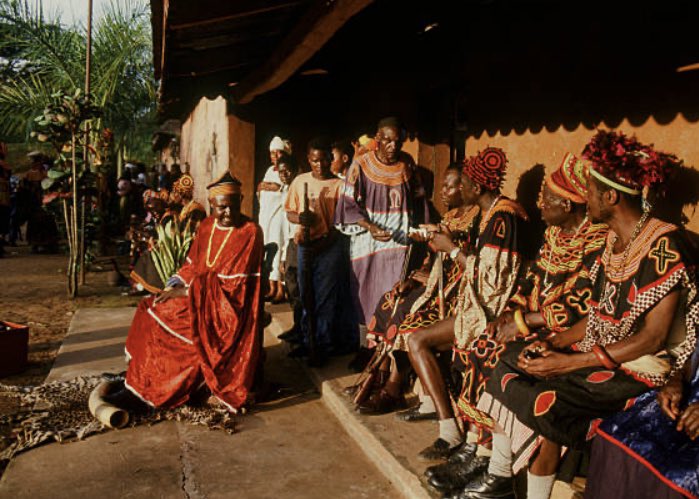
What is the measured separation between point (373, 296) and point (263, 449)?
1752 mm

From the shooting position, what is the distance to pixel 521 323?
11.7ft

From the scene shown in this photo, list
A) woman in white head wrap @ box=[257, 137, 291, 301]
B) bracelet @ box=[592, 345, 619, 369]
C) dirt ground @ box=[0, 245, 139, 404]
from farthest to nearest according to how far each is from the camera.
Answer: woman in white head wrap @ box=[257, 137, 291, 301] → dirt ground @ box=[0, 245, 139, 404] → bracelet @ box=[592, 345, 619, 369]

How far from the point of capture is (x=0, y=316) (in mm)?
8312

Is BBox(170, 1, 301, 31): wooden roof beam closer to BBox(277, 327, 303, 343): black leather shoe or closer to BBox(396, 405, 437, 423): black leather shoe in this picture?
BBox(277, 327, 303, 343): black leather shoe

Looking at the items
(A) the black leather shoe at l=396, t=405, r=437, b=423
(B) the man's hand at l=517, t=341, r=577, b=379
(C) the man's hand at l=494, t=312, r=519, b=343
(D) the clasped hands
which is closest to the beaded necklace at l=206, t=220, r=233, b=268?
(A) the black leather shoe at l=396, t=405, r=437, b=423

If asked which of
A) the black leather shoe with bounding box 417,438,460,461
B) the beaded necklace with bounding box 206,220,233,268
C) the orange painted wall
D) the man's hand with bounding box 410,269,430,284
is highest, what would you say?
the orange painted wall

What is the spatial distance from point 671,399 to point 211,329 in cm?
343

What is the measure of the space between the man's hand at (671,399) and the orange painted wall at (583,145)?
1.13 metres

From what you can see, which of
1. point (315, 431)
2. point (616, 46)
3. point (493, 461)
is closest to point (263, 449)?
point (315, 431)

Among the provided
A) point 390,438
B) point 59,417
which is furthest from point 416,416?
point 59,417

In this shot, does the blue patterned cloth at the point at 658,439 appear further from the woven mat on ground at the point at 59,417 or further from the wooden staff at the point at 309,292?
the wooden staff at the point at 309,292

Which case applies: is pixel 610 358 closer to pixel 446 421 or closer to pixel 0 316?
pixel 446 421

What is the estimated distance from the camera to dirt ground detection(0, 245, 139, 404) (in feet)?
21.1

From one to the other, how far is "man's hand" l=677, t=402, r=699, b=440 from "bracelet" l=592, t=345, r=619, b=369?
0.35m
